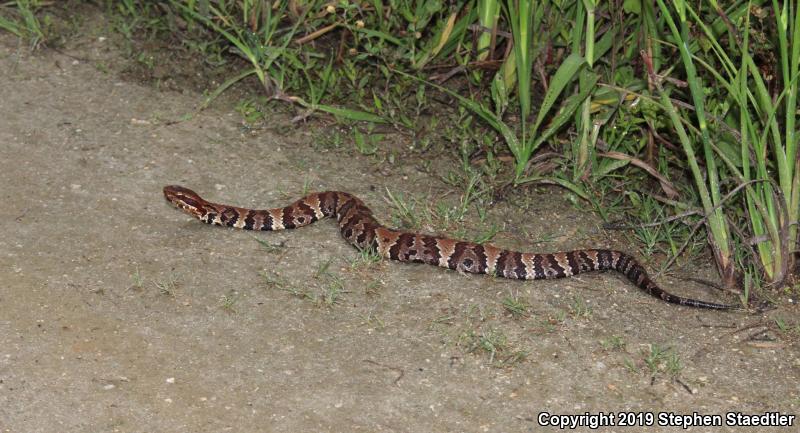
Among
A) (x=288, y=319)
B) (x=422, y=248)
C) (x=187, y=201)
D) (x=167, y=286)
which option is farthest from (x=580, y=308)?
(x=187, y=201)

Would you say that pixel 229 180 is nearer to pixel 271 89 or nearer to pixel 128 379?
pixel 271 89

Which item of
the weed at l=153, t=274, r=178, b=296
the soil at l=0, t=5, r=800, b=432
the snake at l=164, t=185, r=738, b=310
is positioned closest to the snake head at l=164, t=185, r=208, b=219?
the snake at l=164, t=185, r=738, b=310

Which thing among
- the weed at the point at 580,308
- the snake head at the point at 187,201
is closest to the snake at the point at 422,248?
the snake head at the point at 187,201

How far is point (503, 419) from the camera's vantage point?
6.17 m

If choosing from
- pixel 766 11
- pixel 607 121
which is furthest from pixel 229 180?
pixel 766 11

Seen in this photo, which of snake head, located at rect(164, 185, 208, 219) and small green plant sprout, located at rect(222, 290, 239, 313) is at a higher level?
snake head, located at rect(164, 185, 208, 219)

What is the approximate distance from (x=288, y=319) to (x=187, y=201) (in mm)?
1761

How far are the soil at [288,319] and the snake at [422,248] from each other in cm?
10

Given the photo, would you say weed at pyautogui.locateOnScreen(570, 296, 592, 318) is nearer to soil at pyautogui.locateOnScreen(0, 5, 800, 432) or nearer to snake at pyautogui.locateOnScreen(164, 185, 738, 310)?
soil at pyautogui.locateOnScreen(0, 5, 800, 432)

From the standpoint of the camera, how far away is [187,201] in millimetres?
8344

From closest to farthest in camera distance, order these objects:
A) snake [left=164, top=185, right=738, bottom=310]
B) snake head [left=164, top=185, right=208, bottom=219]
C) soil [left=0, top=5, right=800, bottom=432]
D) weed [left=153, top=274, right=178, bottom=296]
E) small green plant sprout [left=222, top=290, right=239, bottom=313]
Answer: soil [left=0, top=5, right=800, bottom=432] < small green plant sprout [left=222, top=290, right=239, bottom=313] < weed [left=153, top=274, right=178, bottom=296] < snake [left=164, top=185, right=738, bottom=310] < snake head [left=164, top=185, right=208, bottom=219]

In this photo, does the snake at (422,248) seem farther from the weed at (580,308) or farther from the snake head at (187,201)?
the weed at (580,308)

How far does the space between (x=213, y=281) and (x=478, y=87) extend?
3428 mm

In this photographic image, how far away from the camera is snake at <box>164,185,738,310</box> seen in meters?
7.84
